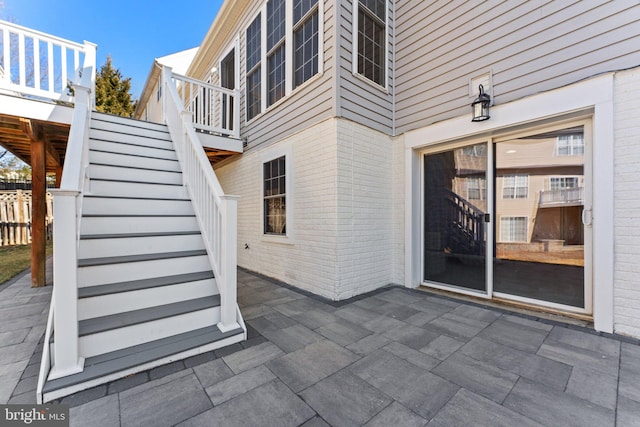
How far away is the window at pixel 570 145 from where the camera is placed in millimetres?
2828

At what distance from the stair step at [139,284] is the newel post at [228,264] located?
0.37 metres

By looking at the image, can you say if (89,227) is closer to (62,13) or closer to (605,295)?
(605,295)

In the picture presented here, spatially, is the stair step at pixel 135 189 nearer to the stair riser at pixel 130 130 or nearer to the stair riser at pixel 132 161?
the stair riser at pixel 132 161

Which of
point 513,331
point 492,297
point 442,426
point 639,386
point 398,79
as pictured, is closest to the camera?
point 442,426

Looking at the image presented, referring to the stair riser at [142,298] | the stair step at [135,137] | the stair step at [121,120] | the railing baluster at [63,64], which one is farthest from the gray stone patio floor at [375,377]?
the railing baluster at [63,64]

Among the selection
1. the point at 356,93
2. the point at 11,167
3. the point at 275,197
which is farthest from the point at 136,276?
the point at 11,167

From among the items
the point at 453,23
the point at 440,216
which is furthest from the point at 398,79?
the point at 440,216

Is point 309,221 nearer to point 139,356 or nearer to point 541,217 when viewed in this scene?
point 139,356

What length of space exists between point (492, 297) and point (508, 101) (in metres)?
2.34

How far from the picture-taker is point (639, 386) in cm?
176

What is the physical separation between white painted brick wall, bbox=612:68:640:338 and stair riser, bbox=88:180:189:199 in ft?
15.2

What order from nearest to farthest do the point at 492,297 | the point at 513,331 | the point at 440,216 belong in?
the point at 513,331, the point at 492,297, the point at 440,216

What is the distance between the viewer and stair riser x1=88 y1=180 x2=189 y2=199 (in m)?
3.13

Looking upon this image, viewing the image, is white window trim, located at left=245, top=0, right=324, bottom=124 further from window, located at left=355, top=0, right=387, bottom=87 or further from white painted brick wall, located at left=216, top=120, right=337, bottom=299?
white painted brick wall, located at left=216, top=120, right=337, bottom=299
